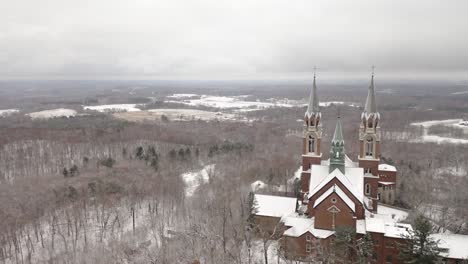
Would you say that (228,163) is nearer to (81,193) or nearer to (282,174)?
(282,174)

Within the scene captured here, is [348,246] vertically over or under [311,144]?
under

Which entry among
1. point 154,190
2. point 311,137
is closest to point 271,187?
point 311,137

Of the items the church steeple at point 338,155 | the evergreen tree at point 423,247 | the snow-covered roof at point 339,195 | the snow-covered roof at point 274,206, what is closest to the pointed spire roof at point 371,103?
the church steeple at point 338,155

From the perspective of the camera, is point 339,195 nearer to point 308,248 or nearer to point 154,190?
point 308,248

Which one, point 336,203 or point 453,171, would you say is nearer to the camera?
point 336,203

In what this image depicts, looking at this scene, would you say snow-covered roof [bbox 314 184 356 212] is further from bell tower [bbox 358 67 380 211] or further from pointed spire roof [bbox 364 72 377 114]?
pointed spire roof [bbox 364 72 377 114]

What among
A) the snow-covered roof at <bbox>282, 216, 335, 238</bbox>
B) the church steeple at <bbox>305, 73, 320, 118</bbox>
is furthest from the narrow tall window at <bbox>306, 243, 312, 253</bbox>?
the church steeple at <bbox>305, 73, 320, 118</bbox>

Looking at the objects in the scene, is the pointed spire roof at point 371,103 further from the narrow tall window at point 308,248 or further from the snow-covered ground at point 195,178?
the snow-covered ground at point 195,178

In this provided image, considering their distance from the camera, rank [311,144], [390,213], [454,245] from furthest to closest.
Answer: [311,144] < [390,213] < [454,245]
